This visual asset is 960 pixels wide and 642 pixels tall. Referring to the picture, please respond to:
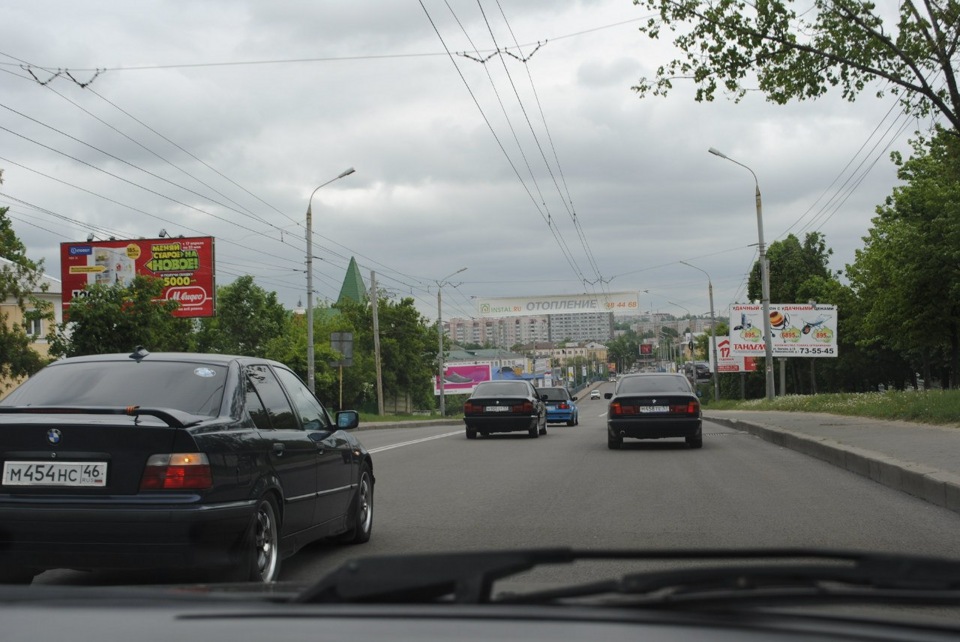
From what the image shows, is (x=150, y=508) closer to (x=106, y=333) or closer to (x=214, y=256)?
(x=106, y=333)

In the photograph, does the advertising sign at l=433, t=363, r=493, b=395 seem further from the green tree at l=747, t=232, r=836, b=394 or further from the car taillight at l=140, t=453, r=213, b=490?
the car taillight at l=140, t=453, r=213, b=490

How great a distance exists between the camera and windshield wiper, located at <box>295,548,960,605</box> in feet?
7.12

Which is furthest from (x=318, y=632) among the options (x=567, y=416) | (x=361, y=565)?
(x=567, y=416)

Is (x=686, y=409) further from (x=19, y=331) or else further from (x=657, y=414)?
(x=19, y=331)

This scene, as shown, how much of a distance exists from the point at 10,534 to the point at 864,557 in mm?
4683

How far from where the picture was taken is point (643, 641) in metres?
1.85

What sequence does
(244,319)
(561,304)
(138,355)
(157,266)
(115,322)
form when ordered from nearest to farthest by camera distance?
(138,355)
(115,322)
(157,266)
(561,304)
(244,319)

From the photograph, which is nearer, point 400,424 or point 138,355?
point 138,355

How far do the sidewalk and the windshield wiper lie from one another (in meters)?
8.66

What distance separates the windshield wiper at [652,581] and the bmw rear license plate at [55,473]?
3.80 m

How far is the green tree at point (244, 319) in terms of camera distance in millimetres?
83438

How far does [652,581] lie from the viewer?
2193mm

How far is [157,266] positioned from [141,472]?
1701 inches

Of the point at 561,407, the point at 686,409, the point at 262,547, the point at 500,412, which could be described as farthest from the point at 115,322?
the point at 262,547
